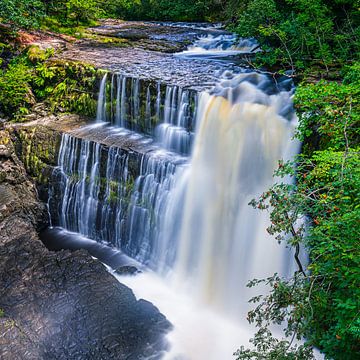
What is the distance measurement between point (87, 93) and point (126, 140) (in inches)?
A: 100

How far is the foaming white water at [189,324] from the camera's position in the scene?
7141 mm

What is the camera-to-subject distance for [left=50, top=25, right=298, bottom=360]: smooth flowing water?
27.1 feet

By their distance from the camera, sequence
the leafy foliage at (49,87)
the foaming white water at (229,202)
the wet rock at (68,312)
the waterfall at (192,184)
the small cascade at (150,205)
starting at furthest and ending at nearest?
1. the leafy foliage at (49,87)
2. the small cascade at (150,205)
3. the waterfall at (192,184)
4. the foaming white water at (229,202)
5. the wet rock at (68,312)

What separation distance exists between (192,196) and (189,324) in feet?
9.23

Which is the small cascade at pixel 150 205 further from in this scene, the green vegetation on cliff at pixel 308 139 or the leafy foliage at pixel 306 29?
the leafy foliage at pixel 306 29

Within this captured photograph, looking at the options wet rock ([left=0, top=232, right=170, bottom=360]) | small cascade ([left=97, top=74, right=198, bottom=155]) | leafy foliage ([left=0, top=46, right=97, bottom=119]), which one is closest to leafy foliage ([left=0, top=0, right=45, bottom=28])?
leafy foliage ([left=0, top=46, right=97, bottom=119])

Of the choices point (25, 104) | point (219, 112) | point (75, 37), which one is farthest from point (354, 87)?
point (75, 37)

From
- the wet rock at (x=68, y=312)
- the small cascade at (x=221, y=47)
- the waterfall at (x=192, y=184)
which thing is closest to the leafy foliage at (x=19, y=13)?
the waterfall at (x=192, y=184)

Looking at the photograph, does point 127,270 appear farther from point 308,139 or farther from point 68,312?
point 308,139

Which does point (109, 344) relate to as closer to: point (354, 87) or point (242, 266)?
point (242, 266)

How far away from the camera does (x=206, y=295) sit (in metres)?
8.66

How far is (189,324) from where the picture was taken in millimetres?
7875

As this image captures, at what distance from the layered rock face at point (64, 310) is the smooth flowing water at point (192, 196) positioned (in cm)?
79

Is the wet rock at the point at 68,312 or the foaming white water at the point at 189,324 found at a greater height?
the wet rock at the point at 68,312
